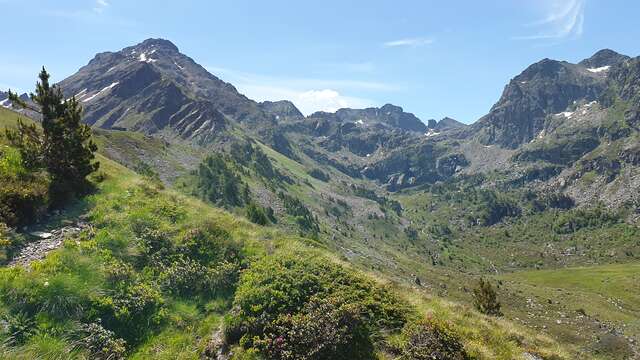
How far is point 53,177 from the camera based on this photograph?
29234mm

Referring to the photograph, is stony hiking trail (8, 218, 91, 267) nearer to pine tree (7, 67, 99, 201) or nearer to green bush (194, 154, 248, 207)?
pine tree (7, 67, 99, 201)

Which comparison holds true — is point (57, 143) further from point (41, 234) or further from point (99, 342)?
point (99, 342)

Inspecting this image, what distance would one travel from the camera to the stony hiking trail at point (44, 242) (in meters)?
21.3

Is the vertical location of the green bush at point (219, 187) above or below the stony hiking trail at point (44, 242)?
below

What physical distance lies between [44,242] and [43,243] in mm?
149

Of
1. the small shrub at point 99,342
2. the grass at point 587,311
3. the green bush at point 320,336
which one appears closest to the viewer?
the small shrub at point 99,342

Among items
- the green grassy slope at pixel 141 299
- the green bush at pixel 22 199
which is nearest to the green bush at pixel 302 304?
the green grassy slope at pixel 141 299

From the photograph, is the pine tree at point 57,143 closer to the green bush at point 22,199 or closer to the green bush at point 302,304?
the green bush at point 22,199

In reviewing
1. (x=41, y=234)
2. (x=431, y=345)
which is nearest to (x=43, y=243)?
Answer: (x=41, y=234)

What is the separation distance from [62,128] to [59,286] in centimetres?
1654

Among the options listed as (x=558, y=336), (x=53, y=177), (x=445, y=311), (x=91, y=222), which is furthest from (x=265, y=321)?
(x=558, y=336)

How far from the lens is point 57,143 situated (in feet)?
99.7

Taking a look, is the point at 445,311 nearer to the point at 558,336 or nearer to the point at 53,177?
the point at 53,177

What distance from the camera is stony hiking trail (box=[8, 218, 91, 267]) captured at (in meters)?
21.3
